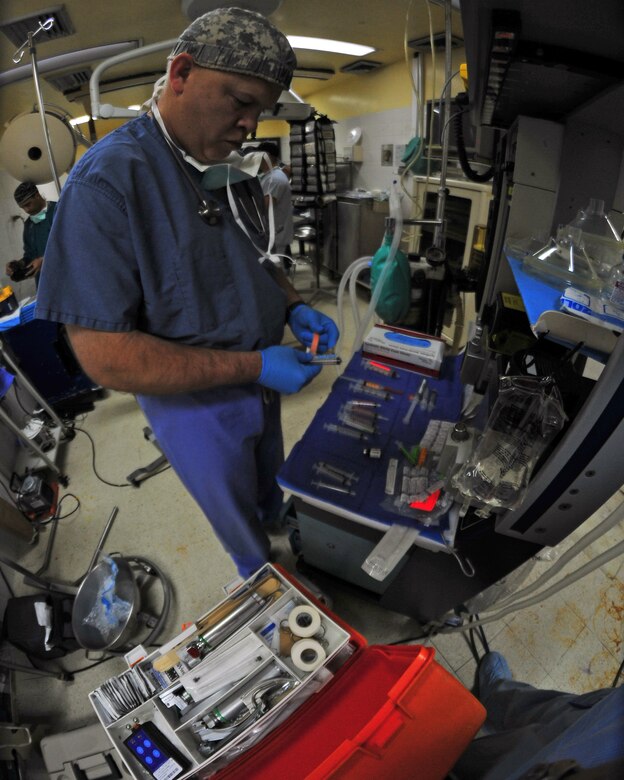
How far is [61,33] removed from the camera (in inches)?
82.2

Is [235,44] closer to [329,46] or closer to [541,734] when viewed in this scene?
[541,734]

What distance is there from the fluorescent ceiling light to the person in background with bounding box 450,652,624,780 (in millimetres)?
3909

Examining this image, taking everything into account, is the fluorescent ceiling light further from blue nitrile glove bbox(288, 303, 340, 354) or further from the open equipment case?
the open equipment case

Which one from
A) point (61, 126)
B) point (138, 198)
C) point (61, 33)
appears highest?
point (61, 33)

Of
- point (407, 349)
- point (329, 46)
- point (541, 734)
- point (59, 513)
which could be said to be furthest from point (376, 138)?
point (541, 734)

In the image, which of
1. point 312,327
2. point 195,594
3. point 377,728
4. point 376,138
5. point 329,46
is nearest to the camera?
point 377,728

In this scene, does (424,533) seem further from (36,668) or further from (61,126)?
(61,126)

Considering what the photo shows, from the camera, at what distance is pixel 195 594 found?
1.47 m

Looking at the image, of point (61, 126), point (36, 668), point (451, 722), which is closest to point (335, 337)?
point (451, 722)

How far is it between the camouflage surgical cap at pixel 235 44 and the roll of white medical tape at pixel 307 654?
1.20 meters

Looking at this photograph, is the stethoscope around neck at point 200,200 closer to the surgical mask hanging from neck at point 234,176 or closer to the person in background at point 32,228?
the surgical mask hanging from neck at point 234,176

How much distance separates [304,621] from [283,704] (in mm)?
169

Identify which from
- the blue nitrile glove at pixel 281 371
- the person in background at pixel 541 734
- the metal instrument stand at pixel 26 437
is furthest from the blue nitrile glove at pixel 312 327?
the metal instrument stand at pixel 26 437

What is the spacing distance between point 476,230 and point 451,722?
2.49 m
